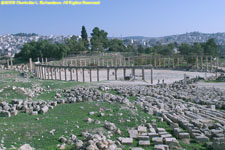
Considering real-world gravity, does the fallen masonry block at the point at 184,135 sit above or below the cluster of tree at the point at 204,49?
below

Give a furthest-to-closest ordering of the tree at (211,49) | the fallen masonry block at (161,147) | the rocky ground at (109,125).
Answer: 1. the tree at (211,49)
2. the rocky ground at (109,125)
3. the fallen masonry block at (161,147)

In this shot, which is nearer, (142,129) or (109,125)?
(109,125)

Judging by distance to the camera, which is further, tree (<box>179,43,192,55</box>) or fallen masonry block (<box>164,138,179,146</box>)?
tree (<box>179,43,192,55</box>)

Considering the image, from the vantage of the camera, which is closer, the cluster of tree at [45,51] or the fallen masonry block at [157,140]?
the fallen masonry block at [157,140]

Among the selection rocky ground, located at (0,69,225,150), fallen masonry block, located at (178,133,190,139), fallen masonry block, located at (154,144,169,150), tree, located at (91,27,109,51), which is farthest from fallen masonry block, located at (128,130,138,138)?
tree, located at (91,27,109,51)

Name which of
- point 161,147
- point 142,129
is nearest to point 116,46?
point 142,129

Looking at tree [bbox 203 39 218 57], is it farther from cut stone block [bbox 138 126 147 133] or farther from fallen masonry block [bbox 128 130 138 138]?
fallen masonry block [bbox 128 130 138 138]

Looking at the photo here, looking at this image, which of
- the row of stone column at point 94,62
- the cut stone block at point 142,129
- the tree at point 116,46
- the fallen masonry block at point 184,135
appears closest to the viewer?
the fallen masonry block at point 184,135

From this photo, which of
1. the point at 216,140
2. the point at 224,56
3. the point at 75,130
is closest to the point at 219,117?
the point at 216,140

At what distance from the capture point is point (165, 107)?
17.6 meters

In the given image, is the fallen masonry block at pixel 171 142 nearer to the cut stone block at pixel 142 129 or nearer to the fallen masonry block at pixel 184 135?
the fallen masonry block at pixel 184 135

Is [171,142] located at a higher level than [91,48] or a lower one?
lower

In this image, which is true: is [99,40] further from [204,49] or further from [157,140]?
[157,140]

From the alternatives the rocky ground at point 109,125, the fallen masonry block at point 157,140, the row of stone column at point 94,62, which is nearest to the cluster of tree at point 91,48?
the row of stone column at point 94,62
